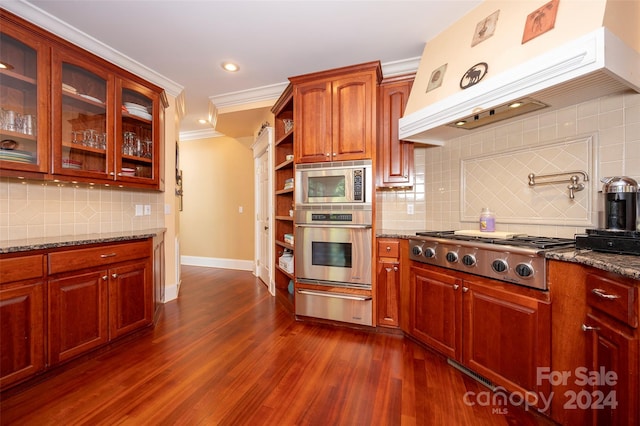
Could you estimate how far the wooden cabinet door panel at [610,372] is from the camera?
39.2 inches

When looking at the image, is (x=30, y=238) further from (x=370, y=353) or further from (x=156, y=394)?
(x=370, y=353)

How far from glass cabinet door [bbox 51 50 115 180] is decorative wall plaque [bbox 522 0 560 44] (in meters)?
3.09

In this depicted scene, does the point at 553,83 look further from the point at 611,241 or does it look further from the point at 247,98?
the point at 247,98

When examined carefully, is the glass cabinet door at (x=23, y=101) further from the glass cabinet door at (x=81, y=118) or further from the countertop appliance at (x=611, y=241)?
the countertop appliance at (x=611, y=241)

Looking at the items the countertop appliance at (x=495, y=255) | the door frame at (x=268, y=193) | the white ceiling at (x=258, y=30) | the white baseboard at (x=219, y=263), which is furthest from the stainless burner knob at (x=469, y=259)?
the white baseboard at (x=219, y=263)

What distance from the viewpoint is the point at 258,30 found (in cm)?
223

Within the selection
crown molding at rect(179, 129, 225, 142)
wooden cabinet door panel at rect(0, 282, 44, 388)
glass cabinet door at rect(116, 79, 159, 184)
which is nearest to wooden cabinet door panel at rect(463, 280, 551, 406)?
wooden cabinet door panel at rect(0, 282, 44, 388)

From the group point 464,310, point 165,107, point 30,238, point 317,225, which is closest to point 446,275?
point 464,310

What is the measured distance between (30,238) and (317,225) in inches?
A: 87.5

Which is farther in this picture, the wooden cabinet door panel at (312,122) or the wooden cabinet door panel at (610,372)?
the wooden cabinet door panel at (312,122)

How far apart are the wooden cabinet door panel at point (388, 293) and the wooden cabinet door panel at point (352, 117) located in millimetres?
1040

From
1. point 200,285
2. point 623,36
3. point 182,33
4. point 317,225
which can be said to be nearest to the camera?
point 623,36

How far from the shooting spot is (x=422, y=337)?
2148mm

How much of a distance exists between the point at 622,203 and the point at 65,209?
151 inches
